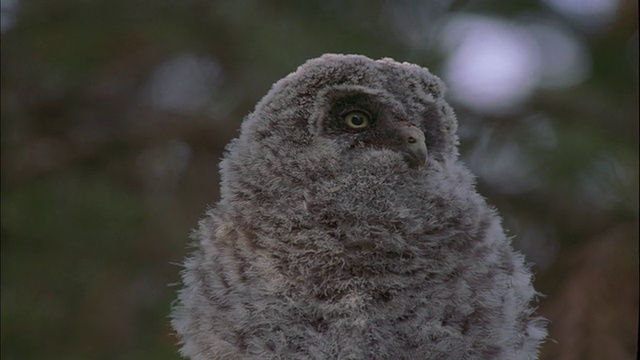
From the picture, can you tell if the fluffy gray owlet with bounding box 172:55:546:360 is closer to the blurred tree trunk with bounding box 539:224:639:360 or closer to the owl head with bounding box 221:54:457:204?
the owl head with bounding box 221:54:457:204

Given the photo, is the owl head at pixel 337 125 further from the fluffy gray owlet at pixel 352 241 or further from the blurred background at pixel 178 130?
the blurred background at pixel 178 130

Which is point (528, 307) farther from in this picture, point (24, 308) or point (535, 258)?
point (24, 308)

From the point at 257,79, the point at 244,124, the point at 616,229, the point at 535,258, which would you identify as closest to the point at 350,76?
the point at 244,124

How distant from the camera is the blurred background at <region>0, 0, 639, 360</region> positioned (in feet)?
13.6

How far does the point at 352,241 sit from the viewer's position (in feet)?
6.09

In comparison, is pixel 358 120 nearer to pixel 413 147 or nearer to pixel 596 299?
pixel 413 147

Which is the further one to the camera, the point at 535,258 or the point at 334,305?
the point at 535,258

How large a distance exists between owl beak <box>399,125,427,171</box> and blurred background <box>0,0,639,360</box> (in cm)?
185

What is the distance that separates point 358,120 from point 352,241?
0.27 m

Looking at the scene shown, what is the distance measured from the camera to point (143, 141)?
189 inches

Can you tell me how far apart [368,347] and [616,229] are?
Result: 7.26ft

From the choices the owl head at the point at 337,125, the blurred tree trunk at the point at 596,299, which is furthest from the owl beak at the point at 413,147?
the blurred tree trunk at the point at 596,299

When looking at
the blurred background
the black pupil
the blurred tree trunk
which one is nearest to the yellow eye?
the black pupil

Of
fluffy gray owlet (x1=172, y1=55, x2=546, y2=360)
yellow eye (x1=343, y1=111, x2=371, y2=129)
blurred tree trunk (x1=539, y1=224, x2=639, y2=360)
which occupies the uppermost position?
blurred tree trunk (x1=539, y1=224, x2=639, y2=360)
